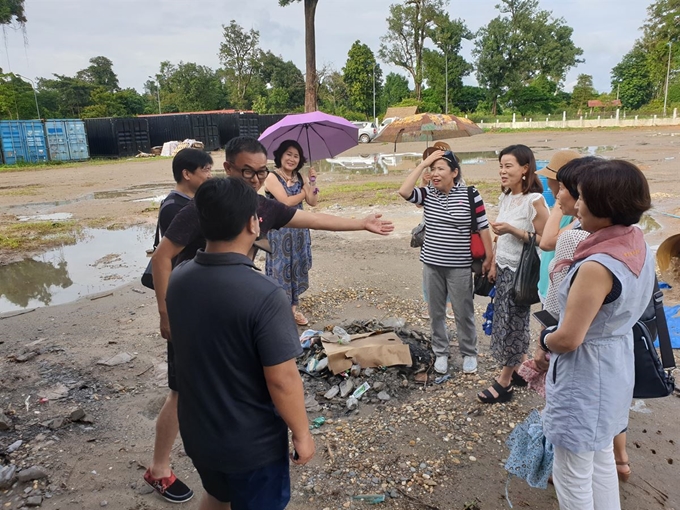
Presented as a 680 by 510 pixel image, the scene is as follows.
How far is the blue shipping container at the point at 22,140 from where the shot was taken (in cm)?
2475

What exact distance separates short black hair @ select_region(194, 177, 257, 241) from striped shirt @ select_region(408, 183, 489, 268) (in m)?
2.33

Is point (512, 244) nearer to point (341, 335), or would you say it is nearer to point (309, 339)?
point (341, 335)

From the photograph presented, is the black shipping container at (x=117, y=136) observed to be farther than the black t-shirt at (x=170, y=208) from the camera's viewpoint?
Yes

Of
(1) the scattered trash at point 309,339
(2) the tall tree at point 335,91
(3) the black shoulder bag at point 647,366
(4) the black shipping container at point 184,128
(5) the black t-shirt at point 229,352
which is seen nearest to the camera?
(5) the black t-shirt at point 229,352

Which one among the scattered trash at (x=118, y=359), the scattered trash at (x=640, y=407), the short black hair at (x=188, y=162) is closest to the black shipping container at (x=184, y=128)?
the scattered trash at (x=118, y=359)

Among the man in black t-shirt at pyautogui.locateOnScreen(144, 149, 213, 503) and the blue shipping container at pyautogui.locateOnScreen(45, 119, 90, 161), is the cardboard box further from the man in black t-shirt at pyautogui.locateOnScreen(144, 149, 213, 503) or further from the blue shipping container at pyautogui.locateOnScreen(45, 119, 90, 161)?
the blue shipping container at pyautogui.locateOnScreen(45, 119, 90, 161)

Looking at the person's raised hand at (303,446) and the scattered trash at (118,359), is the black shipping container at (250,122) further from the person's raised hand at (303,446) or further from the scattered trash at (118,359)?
the person's raised hand at (303,446)

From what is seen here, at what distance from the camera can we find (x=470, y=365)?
3.85 meters

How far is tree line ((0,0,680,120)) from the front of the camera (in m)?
49.4

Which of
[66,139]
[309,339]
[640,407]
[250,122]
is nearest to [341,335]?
[309,339]

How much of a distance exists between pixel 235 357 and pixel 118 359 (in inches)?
133

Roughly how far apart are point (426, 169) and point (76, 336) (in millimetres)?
3957

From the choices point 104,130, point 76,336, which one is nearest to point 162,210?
point 76,336

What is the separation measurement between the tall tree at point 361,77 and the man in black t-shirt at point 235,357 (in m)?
54.5
